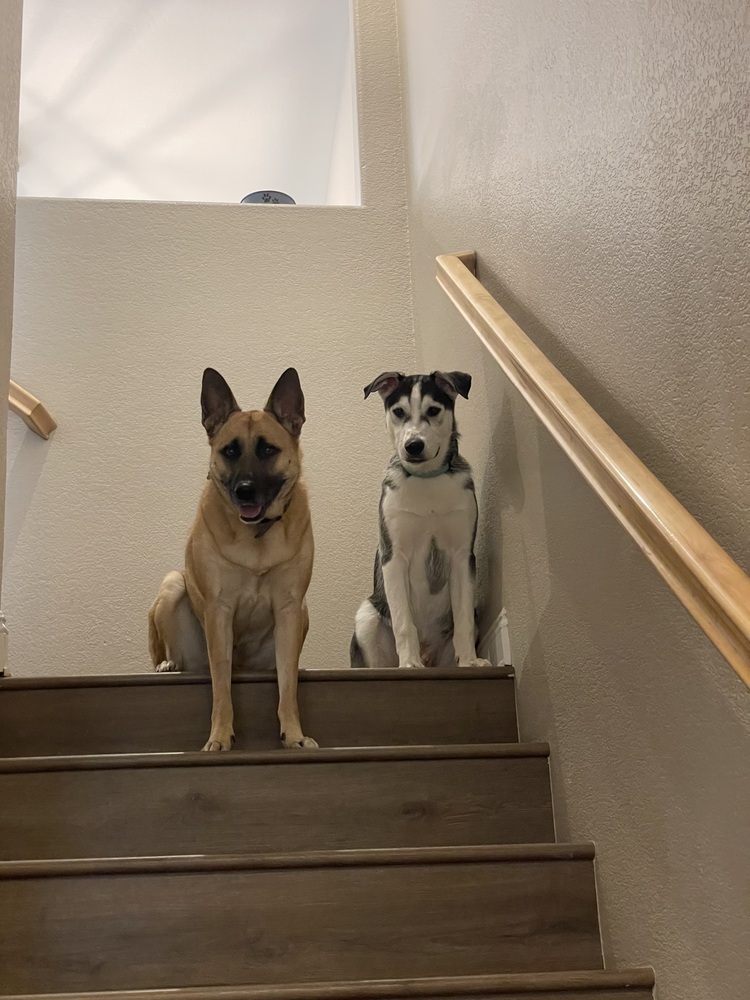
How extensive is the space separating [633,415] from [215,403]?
1462 millimetres

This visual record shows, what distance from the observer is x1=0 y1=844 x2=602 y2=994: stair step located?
71.3 inches

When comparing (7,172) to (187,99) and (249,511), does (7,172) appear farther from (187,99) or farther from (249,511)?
(187,99)

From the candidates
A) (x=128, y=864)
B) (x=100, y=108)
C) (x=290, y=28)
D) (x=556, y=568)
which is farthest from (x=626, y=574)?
(x=100, y=108)

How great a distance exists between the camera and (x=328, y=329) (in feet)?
→ 14.1

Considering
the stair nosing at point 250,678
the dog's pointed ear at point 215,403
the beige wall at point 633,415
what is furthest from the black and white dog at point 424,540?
the dog's pointed ear at point 215,403

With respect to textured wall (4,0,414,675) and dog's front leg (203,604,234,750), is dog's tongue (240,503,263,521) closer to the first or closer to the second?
dog's front leg (203,604,234,750)

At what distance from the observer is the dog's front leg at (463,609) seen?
9.55ft

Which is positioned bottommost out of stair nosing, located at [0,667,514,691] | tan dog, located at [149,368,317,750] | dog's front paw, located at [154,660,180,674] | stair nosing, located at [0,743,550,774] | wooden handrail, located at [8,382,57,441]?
stair nosing, located at [0,743,550,774]

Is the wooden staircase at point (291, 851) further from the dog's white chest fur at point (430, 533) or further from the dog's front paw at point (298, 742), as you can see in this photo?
the dog's white chest fur at point (430, 533)

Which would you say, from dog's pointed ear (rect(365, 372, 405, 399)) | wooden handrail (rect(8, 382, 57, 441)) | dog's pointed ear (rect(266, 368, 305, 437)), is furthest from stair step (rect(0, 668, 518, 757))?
wooden handrail (rect(8, 382, 57, 441))

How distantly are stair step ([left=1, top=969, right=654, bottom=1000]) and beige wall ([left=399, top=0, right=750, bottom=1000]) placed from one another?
8cm

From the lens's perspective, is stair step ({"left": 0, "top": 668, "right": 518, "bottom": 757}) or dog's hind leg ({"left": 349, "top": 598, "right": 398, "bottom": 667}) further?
dog's hind leg ({"left": 349, "top": 598, "right": 398, "bottom": 667})

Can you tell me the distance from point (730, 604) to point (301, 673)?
1686 mm

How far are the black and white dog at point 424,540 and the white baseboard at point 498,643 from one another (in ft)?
0.19
